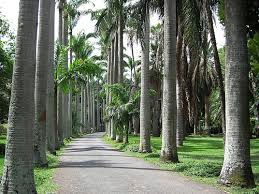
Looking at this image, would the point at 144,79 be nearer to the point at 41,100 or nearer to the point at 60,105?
the point at 41,100

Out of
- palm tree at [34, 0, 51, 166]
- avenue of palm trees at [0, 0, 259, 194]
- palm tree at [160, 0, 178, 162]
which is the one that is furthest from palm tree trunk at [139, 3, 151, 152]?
palm tree at [34, 0, 51, 166]

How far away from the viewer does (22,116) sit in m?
9.09

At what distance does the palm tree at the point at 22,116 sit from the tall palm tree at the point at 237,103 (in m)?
Result: 5.35

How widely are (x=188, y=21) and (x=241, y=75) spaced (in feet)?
25.2

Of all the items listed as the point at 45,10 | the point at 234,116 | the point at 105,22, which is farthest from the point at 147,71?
the point at 105,22

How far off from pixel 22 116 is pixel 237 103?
227 inches

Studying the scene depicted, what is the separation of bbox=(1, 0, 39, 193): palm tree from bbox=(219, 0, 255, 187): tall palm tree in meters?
5.35

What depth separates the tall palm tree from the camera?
11.8 meters

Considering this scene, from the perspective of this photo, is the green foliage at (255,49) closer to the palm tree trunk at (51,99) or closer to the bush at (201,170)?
the bush at (201,170)

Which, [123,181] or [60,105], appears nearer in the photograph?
[123,181]

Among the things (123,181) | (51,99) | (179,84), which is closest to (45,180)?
(123,181)

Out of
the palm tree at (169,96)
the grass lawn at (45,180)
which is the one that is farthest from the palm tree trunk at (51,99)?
the palm tree at (169,96)

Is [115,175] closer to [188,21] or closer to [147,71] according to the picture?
[188,21]

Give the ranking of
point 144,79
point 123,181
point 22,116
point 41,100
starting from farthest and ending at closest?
point 144,79 → point 41,100 → point 123,181 → point 22,116
